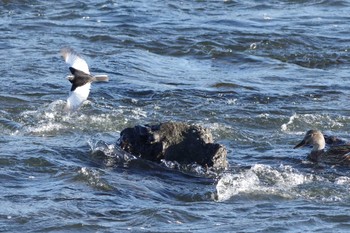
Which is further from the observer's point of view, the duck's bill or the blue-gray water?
the duck's bill

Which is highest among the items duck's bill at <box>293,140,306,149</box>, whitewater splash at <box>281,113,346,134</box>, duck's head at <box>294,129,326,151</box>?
duck's head at <box>294,129,326,151</box>

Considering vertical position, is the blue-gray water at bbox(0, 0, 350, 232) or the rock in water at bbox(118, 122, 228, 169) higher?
the rock in water at bbox(118, 122, 228, 169)

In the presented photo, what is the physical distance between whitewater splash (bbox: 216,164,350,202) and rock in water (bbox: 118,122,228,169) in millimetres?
375

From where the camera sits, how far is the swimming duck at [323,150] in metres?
10.5

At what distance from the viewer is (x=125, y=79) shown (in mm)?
14055

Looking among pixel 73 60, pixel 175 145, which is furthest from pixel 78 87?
pixel 175 145

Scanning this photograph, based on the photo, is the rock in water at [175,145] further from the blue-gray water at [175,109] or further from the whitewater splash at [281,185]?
the whitewater splash at [281,185]

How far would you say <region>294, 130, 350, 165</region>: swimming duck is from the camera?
10461 mm

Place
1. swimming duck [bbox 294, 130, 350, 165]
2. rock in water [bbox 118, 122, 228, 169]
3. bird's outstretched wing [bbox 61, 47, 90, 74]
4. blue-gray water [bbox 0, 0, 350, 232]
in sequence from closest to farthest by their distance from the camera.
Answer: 1. blue-gray water [bbox 0, 0, 350, 232]
2. rock in water [bbox 118, 122, 228, 169]
3. swimming duck [bbox 294, 130, 350, 165]
4. bird's outstretched wing [bbox 61, 47, 90, 74]

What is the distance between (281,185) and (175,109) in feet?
10.9

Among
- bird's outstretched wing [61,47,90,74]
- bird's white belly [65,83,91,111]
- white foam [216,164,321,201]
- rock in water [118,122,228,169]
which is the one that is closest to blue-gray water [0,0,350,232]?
white foam [216,164,321,201]

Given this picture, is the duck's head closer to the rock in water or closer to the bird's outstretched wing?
the rock in water

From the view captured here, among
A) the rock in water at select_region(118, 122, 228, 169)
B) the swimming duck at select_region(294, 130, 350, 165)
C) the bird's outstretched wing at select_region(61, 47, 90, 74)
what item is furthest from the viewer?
the bird's outstretched wing at select_region(61, 47, 90, 74)

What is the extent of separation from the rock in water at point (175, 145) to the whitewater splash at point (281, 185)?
14.8 inches
